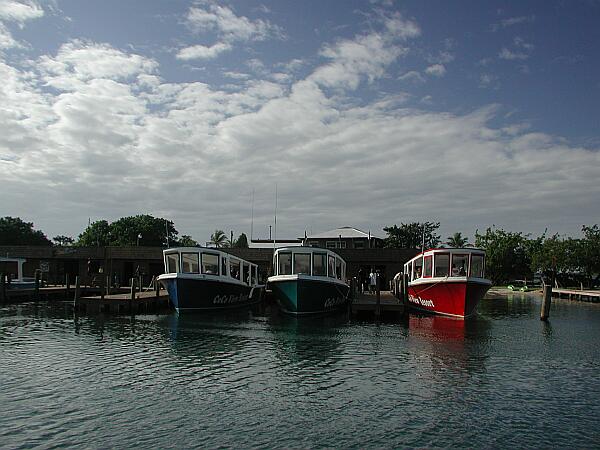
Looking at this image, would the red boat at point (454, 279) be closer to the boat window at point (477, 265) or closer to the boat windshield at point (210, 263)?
the boat window at point (477, 265)

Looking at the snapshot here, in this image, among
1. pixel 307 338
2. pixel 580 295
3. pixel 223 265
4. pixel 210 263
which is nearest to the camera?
pixel 307 338

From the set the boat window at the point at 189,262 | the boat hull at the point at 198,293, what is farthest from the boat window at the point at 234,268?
the boat window at the point at 189,262

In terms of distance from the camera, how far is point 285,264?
97.6 ft

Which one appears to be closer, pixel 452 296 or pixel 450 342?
pixel 450 342

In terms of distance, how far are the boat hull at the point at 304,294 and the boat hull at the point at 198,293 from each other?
3184 millimetres

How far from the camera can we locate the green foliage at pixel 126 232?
8519cm

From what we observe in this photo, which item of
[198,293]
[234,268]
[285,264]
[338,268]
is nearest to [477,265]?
[338,268]

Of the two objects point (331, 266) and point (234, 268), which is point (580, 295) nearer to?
point (331, 266)

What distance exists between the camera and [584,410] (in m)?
12.8

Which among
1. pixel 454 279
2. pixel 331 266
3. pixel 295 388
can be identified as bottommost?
pixel 295 388

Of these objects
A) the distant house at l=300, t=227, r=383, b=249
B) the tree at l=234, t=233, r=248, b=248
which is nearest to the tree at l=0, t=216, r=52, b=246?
the tree at l=234, t=233, r=248, b=248

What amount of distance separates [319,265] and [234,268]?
8542mm

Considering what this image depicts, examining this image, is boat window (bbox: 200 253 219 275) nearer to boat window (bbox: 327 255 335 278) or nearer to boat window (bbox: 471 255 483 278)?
boat window (bbox: 327 255 335 278)

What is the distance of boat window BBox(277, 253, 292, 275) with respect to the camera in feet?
96.8
